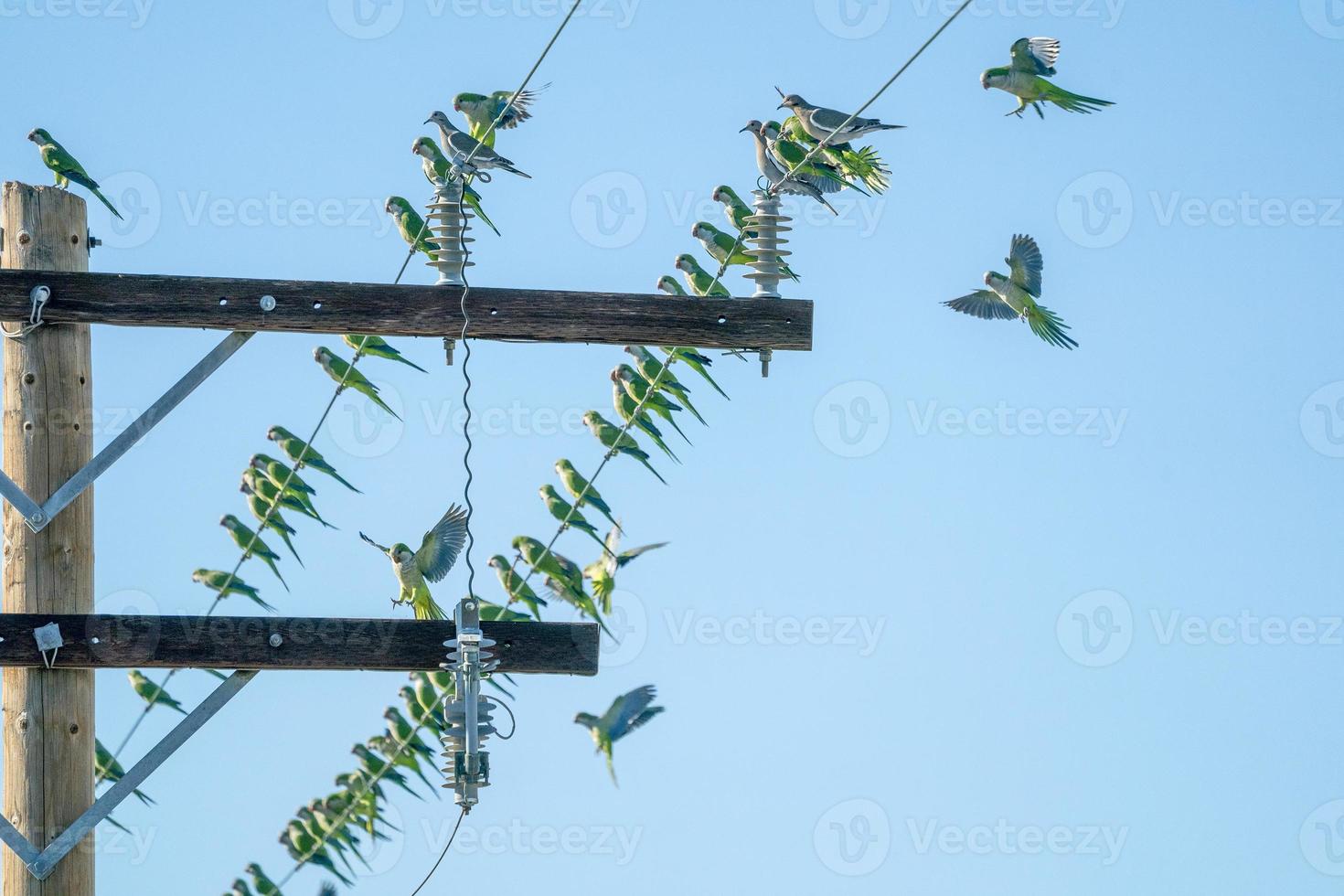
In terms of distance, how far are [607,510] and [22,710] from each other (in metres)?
3.29

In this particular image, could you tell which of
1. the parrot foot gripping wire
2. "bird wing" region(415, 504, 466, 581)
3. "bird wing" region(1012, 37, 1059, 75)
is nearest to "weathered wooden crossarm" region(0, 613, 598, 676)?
the parrot foot gripping wire

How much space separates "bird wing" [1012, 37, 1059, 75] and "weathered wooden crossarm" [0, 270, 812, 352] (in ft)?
8.89

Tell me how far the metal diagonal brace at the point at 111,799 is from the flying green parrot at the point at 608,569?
2.83 meters

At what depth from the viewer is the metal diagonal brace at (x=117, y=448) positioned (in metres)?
5.97

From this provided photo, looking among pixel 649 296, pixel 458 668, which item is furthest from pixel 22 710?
pixel 649 296

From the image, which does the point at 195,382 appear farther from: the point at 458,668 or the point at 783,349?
the point at 783,349

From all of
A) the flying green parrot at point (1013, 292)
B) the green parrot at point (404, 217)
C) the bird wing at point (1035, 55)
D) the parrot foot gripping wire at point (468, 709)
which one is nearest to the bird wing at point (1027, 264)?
the flying green parrot at point (1013, 292)

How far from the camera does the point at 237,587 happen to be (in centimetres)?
953

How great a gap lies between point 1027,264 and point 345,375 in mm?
3544

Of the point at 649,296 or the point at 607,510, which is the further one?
the point at 607,510

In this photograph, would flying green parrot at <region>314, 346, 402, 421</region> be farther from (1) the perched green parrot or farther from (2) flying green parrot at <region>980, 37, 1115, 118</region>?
(2) flying green parrot at <region>980, 37, 1115, 118</region>

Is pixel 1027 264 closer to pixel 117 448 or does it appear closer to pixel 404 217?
pixel 404 217

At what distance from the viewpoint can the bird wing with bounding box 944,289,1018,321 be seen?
9.66 metres

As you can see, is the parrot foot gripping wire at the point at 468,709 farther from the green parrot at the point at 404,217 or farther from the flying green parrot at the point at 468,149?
the green parrot at the point at 404,217
